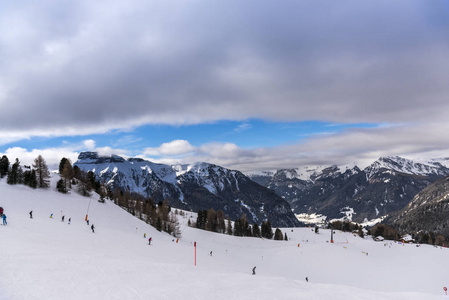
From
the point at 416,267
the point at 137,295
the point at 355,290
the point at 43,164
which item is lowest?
the point at 416,267

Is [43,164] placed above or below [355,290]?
above

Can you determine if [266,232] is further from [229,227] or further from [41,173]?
[41,173]

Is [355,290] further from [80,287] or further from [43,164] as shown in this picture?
[43,164]

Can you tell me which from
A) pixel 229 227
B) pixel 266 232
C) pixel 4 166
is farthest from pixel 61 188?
pixel 266 232

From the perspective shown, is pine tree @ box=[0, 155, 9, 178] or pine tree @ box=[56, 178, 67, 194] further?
pine tree @ box=[56, 178, 67, 194]

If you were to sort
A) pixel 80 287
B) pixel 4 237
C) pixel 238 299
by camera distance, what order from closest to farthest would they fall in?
pixel 80 287
pixel 238 299
pixel 4 237

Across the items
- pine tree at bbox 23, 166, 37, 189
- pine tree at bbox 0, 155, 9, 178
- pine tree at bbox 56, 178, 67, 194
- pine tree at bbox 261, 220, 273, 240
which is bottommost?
pine tree at bbox 261, 220, 273, 240

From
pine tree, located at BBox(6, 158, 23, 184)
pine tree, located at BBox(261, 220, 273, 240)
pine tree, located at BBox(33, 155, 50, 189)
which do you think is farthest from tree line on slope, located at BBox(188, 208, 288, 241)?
pine tree, located at BBox(6, 158, 23, 184)

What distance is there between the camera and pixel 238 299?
17031 mm

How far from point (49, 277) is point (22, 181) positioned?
79430 millimetres

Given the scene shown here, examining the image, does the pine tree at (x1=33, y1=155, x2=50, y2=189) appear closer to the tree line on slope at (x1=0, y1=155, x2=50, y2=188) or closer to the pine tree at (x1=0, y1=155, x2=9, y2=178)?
the tree line on slope at (x1=0, y1=155, x2=50, y2=188)

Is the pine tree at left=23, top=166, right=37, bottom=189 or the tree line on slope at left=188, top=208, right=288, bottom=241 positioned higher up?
the pine tree at left=23, top=166, right=37, bottom=189

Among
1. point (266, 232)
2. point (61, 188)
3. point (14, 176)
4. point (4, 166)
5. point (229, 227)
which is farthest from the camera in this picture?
point (266, 232)

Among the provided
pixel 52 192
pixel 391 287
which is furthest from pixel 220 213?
pixel 391 287
